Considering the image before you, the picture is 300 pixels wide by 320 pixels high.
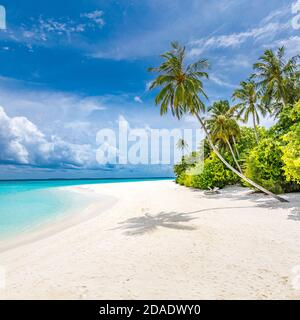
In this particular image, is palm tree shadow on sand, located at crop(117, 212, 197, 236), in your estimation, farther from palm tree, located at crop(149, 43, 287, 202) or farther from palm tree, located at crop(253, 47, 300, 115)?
palm tree, located at crop(253, 47, 300, 115)

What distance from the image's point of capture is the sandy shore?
12.8 feet

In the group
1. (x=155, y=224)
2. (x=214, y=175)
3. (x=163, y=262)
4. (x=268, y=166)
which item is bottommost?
(x=155, y=224)

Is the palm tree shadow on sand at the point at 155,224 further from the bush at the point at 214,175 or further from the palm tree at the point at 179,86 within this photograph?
the bush at the point at 214,175

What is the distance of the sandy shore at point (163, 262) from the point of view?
12.8 feet

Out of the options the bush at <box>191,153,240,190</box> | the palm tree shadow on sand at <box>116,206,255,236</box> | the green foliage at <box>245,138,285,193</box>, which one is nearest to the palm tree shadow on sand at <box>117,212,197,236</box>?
the palm tree shadow on sand at <box>116,206,255,236</box>

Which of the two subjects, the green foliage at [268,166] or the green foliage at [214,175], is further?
the green foliage at [214,175]

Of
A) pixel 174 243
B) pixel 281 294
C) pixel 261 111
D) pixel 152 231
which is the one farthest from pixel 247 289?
pixel 261 111

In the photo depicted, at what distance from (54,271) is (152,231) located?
374 cm

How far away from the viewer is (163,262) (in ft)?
17.0

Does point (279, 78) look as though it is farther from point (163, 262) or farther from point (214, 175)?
point (163, 262)

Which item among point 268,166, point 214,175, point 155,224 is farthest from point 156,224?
point 214,175

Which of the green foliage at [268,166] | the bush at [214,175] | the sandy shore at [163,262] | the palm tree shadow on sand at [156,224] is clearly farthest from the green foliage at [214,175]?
the sandy shore at [163,262]

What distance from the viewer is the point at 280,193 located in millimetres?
16828
